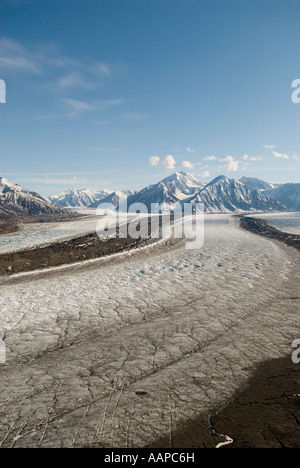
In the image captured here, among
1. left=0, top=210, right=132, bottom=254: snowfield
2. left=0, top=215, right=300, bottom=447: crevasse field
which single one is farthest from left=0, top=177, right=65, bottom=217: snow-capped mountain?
left=0, top=215, right=300, bottom=447: crevasse field

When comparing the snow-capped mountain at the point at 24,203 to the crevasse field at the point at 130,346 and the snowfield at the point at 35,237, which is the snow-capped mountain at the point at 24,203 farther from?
the crevasse field at the point at 130,346

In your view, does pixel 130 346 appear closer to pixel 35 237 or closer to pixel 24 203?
pixel 35 237

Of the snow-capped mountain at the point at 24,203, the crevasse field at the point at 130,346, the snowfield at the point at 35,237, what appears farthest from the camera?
the snow-capped mountain at the point at 24,203

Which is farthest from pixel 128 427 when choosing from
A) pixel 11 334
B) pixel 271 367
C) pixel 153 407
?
pixel 11 334

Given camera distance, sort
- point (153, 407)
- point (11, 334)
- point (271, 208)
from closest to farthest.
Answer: point (153, 407) → point (11, 334) → point (271, 208)

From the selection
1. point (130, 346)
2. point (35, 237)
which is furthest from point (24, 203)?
point (130, 346)

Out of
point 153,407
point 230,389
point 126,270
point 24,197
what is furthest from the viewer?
point 24,197

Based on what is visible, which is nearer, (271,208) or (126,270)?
(126,270)

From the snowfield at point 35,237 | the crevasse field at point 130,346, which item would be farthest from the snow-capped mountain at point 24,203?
the crevasse field at point 130,346
